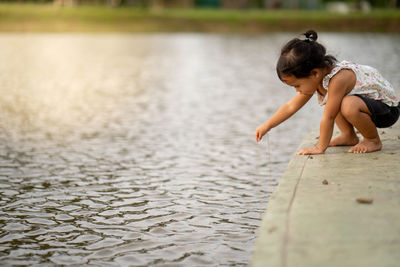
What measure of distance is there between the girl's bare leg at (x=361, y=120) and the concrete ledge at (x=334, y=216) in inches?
9.8

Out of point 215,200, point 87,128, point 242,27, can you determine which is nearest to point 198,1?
point 242,27

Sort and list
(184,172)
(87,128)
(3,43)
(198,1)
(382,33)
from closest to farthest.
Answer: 1. (184,172)
2. (87,128)
3. (3,43)
4. (382,33)
5. (198,1)

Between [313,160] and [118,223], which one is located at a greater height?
[313,160]

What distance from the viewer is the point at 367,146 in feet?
14.8

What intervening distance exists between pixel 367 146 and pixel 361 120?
0.58ft

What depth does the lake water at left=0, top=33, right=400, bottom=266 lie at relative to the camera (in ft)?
12.6

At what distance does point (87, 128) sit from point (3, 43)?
54.7 feet

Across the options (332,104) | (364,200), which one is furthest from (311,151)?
(364,200)

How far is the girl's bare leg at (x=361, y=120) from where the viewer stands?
14.5ft

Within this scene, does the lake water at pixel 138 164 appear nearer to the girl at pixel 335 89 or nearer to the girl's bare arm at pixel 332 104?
the girl's bare arm at pixel 332 104

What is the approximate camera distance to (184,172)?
568cm

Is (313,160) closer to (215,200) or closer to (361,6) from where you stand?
(215,200)

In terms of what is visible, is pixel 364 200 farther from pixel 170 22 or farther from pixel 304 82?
pixel 170 22

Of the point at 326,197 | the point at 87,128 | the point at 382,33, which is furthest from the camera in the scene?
the point at 382,33
